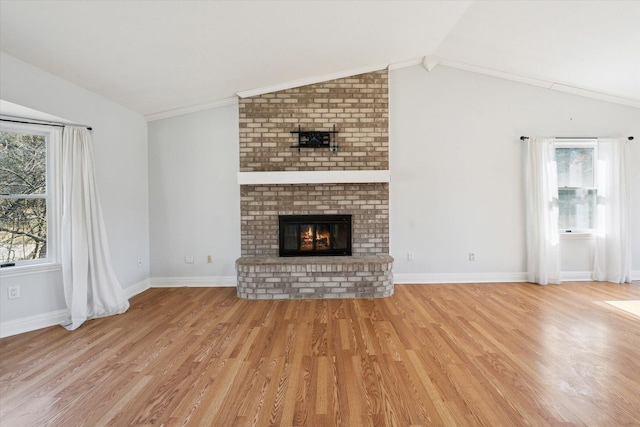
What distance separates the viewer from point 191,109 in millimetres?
4801

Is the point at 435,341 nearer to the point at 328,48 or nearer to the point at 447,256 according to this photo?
the point at 447,256

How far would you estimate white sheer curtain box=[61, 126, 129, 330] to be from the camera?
3496mm

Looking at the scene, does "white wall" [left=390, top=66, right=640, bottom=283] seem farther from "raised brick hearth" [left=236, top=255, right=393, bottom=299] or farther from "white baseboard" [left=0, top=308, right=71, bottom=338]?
"white baseboard" [left=0, top=308, right=71, bottom=338]

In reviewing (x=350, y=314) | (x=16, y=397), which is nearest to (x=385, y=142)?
(x=350, y=314)

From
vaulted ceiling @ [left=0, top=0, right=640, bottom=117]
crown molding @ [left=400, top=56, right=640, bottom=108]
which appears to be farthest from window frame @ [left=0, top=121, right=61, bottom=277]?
crown molding @ [left=400, top=56, right=640, bottom=108]

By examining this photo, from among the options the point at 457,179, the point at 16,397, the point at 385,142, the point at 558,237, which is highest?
the point at 385,142

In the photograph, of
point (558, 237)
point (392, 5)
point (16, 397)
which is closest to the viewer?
point (16, 397)

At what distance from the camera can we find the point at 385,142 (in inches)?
189

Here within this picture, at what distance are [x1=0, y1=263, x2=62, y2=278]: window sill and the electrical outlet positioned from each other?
0.40 feet

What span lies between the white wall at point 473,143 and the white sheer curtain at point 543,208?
6.0 inches

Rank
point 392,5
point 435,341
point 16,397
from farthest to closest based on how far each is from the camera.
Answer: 1. point 392,5
2. point 435,341
3. point 16,397

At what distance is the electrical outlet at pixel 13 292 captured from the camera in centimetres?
320

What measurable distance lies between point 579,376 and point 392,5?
11.2ft

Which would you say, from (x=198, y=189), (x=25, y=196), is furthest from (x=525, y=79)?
(x=25, y=196)
